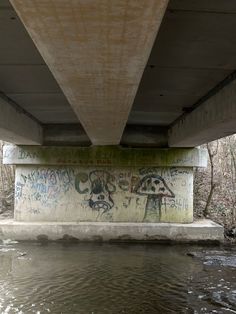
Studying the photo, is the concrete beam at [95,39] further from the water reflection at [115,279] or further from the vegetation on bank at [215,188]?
the vegetation on bank at [215,188]

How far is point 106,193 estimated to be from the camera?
15961mm

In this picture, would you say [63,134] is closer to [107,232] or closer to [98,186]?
[98,186]

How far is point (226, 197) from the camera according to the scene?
62.6 feet

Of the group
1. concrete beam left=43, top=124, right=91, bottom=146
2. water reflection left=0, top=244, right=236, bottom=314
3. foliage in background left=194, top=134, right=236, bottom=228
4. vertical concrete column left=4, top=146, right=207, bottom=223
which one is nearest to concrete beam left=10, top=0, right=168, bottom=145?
water reflection left=0, top=244, right=236, bottom=314

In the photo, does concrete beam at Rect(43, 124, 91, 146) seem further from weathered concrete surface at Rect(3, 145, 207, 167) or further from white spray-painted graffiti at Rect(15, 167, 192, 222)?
white spray-painted graffiti at Rect(15, 167, 192, 222)

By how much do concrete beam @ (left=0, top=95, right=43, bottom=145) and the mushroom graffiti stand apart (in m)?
4.48

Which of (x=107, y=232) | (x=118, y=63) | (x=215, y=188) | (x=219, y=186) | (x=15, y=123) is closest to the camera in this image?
(x=118, y=63)

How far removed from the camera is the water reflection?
828cm

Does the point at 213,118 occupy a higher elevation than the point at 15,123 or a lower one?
lower

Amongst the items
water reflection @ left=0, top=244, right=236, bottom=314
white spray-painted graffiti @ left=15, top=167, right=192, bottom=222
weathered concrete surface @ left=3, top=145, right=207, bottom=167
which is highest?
weathered concrete surface @ left=3, top=145, right=207, bottom=167

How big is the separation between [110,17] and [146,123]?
36.4 ft

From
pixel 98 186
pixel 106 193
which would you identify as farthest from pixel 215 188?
pixel 98 186

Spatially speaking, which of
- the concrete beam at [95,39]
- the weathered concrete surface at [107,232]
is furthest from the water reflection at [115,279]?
the concrete beam at [95,39]

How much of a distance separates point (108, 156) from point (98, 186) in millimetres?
1243
